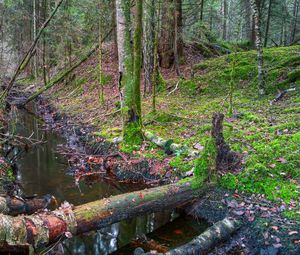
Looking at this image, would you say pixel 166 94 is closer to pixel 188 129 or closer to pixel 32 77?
pixel 188 129

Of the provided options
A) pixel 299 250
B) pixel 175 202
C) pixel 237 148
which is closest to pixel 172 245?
pixel 175 202

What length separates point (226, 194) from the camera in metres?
6.52

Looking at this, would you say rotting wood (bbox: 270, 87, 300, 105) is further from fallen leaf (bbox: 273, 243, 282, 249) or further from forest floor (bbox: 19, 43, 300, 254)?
fallen leaf (bbox: 273, 243, 282, 249)

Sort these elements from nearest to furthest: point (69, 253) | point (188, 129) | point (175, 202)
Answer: point (69, 253) → point (175, 202) → point (188, 129)

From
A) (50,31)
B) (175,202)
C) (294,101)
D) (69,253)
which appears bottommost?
(69,253)

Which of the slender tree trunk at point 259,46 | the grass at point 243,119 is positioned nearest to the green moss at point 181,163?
the grass at point 243,119

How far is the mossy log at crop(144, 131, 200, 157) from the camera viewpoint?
26.9 feet

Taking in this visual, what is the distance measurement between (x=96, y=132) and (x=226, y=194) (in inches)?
240

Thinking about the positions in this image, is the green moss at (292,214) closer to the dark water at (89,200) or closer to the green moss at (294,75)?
the dark water at (89,200)

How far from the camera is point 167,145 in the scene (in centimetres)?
882

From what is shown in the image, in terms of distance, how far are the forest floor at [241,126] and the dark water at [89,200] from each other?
0.96 meters

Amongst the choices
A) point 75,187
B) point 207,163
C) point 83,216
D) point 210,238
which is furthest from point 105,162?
point 210,238

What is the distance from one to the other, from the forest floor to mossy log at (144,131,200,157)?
0.17 meters

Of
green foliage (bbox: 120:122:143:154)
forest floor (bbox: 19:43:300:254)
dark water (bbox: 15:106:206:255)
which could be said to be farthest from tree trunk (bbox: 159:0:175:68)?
green foliage (bbox: 120:122:143:154)
